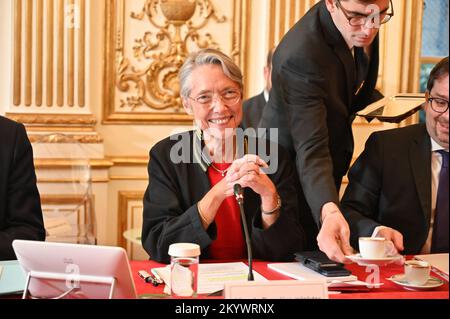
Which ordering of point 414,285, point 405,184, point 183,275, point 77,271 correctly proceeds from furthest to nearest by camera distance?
point 405,184, point 414,285, point 183,275, point 77,271

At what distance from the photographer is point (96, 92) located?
3867 millimetres

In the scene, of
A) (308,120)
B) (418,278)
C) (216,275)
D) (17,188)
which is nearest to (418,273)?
(418,278)

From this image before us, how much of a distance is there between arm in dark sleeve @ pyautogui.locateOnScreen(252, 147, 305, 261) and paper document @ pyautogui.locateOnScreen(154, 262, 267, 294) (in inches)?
5.8

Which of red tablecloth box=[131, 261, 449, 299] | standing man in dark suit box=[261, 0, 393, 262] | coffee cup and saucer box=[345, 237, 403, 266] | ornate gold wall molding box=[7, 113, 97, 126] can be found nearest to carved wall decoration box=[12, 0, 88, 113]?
ornate gold wall molding box=[7, 113, 97, 126]

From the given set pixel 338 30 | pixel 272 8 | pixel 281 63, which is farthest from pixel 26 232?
pixel 272 8

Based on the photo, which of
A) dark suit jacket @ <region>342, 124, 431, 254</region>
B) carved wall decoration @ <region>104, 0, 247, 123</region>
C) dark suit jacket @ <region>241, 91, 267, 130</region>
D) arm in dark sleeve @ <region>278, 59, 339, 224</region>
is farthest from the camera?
carved wall decoration @ <region>104, 0, 247, 123</region>

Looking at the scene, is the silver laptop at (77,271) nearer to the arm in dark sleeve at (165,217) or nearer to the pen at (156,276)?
the pen at (156,276)

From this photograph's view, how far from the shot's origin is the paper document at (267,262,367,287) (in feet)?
4.82

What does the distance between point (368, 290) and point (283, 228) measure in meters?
0.39

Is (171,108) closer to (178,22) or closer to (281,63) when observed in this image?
(178,22)

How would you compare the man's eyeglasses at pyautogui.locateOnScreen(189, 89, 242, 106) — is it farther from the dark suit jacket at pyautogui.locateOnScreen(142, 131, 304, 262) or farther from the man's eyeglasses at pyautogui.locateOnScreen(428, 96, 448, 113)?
the man's eyeglasses at pyautogui.locateOnScreen(428, 96, 448, 113)

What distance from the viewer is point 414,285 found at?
1.46 metres

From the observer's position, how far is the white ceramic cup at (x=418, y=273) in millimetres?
1465

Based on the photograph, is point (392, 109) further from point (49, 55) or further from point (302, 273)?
point (49, 55)
